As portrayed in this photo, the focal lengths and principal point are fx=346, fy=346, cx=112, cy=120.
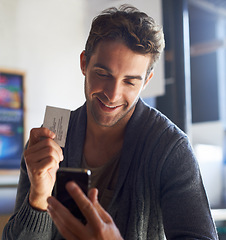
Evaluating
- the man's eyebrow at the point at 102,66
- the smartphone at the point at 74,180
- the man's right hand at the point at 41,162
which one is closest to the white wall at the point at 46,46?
the man's eyebrow at the point at 102,66

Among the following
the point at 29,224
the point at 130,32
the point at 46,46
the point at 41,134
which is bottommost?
the point at 29,224

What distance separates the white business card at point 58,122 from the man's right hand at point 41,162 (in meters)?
0.02

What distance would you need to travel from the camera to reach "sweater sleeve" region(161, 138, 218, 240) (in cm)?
95

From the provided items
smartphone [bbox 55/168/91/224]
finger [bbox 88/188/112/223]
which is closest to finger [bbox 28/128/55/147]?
smartphone [bbox 55/168/91/224]

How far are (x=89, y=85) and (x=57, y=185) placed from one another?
442 mm

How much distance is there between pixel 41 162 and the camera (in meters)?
0.94

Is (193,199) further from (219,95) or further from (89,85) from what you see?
(219,95)

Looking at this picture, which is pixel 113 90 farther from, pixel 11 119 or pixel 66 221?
pixel 11 119

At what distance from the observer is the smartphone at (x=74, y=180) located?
766mm

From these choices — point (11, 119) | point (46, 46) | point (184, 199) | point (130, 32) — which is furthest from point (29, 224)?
point (46, 46)

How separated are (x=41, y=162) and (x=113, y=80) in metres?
0.34

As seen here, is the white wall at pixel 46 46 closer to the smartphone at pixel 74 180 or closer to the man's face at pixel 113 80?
the man's face at pixel 113 80

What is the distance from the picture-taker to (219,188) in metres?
2.67

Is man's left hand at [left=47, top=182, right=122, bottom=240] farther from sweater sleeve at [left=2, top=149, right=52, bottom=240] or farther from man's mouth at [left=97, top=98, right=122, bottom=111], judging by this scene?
man's mouth at [left=97, top=98, right=122, bottom=111]
